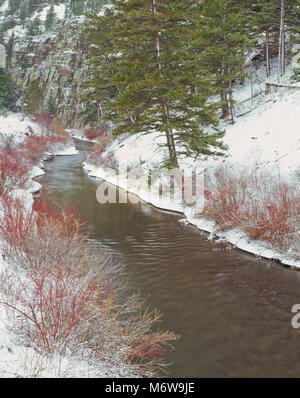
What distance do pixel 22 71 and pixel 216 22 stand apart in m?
90.8

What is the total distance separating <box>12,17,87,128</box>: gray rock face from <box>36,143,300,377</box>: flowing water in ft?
243

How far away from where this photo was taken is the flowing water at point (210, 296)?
17.6 feet

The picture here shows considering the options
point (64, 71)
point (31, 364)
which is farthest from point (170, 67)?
point (64, 71)

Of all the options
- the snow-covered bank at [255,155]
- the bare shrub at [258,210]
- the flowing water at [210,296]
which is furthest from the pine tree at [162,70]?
the flowing water at [210,296]

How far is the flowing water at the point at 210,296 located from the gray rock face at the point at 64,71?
74.0 m

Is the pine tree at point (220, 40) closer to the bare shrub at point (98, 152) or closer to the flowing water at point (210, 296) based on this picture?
the flowing water at point (210, 296)

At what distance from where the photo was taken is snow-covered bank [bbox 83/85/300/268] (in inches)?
446

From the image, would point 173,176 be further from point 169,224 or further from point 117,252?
point 117,252

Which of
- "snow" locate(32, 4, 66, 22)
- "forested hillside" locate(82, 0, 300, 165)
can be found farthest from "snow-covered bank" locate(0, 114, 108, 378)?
"snow" locate(32, 4, 66, 22)

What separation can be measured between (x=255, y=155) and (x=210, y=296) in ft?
36.3

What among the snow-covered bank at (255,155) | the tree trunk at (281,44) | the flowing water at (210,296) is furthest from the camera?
the tree trunk at (281,44)

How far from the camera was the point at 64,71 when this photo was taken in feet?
278

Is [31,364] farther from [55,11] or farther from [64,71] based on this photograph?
[55,11]

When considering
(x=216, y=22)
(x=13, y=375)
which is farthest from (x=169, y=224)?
(x=216, y=22)
